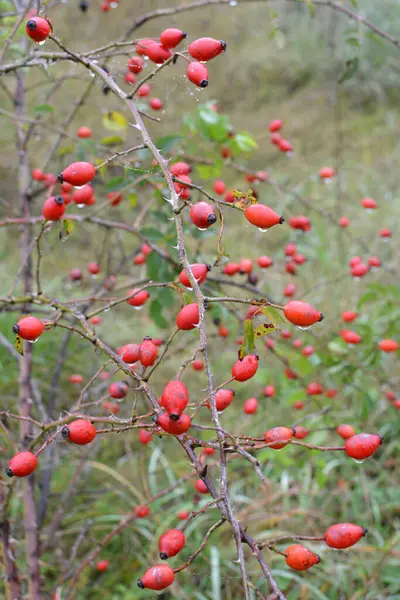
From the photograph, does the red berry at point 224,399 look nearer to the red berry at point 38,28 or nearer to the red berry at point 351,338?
the red berry at point 38,28

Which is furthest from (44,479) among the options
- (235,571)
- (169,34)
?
(169,34)

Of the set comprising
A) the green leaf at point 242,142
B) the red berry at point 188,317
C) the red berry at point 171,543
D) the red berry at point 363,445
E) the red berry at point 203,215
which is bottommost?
the red berry at point 171,543

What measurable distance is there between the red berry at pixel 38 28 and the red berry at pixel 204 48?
26 cm

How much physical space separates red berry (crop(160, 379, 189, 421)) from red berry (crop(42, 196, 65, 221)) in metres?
0.63

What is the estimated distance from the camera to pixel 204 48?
40.4 inches

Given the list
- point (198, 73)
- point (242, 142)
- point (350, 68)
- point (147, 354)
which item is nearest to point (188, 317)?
point (147, 354)

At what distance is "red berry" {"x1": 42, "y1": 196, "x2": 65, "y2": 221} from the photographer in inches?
48.7

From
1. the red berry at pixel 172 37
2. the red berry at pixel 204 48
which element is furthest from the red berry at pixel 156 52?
the red berry at pixel 204 48

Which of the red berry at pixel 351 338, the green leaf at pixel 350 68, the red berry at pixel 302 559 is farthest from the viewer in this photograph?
the red berry at pixel 351 338

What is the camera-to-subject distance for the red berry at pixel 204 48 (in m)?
1.02

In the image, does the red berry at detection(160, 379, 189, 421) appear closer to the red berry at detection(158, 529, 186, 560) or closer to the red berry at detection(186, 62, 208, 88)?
the red berry at detection(158, 529, 186, 560)

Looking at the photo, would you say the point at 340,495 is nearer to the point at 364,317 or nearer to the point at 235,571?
the point at 235,571

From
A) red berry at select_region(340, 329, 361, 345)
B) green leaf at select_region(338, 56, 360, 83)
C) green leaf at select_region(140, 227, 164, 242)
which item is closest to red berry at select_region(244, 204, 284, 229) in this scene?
green leaf at select_region(140, 227, 164, 242)

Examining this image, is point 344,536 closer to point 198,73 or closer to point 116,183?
point 198,73
